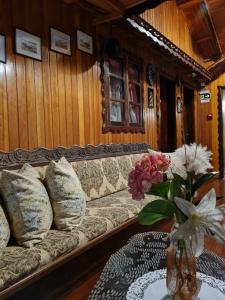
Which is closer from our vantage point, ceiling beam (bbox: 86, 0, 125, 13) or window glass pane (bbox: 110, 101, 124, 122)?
ceiling beam (bbox: 86, 0, 125, 13)

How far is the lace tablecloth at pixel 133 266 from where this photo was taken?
1.08 m

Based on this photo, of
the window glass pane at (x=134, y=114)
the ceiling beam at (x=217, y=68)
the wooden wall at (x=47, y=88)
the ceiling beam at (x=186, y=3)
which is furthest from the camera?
the ceiling beam at (x=217, y=68)

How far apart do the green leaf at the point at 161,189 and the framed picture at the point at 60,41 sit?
6.57ft

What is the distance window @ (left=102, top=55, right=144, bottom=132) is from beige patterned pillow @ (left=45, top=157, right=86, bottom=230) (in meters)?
1.33

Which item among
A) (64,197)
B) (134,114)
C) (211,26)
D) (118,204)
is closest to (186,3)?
(211,26)

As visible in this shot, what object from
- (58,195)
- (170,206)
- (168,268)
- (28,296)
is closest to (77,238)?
(58,195)

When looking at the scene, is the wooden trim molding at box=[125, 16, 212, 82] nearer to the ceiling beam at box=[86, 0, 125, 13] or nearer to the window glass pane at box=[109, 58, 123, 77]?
the ceiling beam at box=[86, 0, 125, 13]

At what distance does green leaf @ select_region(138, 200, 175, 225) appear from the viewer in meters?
0.89

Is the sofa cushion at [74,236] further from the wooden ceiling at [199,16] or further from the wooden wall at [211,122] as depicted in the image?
the wooden wall at [211,122]

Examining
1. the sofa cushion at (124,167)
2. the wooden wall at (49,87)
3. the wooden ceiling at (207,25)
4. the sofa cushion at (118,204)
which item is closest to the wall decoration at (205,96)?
the wooden ceiling at (207,25)

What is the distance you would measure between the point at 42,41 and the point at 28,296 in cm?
200

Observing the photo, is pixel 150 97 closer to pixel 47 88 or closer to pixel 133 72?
pixel 133 72

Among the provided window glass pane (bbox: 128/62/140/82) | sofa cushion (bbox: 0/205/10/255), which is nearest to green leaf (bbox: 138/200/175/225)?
sofa cushion (bbox: 0/205/10/255)

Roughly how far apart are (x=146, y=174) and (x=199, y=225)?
0.23 meters
